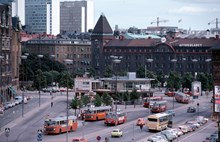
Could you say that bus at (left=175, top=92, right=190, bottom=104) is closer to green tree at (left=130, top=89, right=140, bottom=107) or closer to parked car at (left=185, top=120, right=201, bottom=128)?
green tree at (left=130, top=89, right=140, bottom=107)

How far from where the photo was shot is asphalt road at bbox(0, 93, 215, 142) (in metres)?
59.2

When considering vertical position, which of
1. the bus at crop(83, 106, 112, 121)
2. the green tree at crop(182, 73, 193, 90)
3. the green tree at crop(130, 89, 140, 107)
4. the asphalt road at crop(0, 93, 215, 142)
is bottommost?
the asphalt road at crop(0, 93, 215, 142)

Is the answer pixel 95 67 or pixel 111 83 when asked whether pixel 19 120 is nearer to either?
pixel 111 83

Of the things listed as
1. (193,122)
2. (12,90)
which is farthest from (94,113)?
(12,90)

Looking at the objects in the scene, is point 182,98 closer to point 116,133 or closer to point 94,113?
point 94,113

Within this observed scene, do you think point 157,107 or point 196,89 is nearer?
point 157,107

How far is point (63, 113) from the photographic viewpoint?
78.1m

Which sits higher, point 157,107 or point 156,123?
point 157,107

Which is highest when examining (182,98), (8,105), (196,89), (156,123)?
(196,89)

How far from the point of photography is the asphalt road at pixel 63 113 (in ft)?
194

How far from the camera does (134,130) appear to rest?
64.9 m

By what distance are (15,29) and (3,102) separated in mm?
23245

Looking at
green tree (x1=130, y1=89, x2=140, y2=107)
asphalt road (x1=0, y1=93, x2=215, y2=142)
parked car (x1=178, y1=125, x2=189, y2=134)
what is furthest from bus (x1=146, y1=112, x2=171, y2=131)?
Result: green tree (x1=130, y1=89, x2=140, y2=107)

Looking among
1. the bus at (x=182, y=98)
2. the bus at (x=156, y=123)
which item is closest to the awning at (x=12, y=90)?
the bus at (x=182, y=98)
